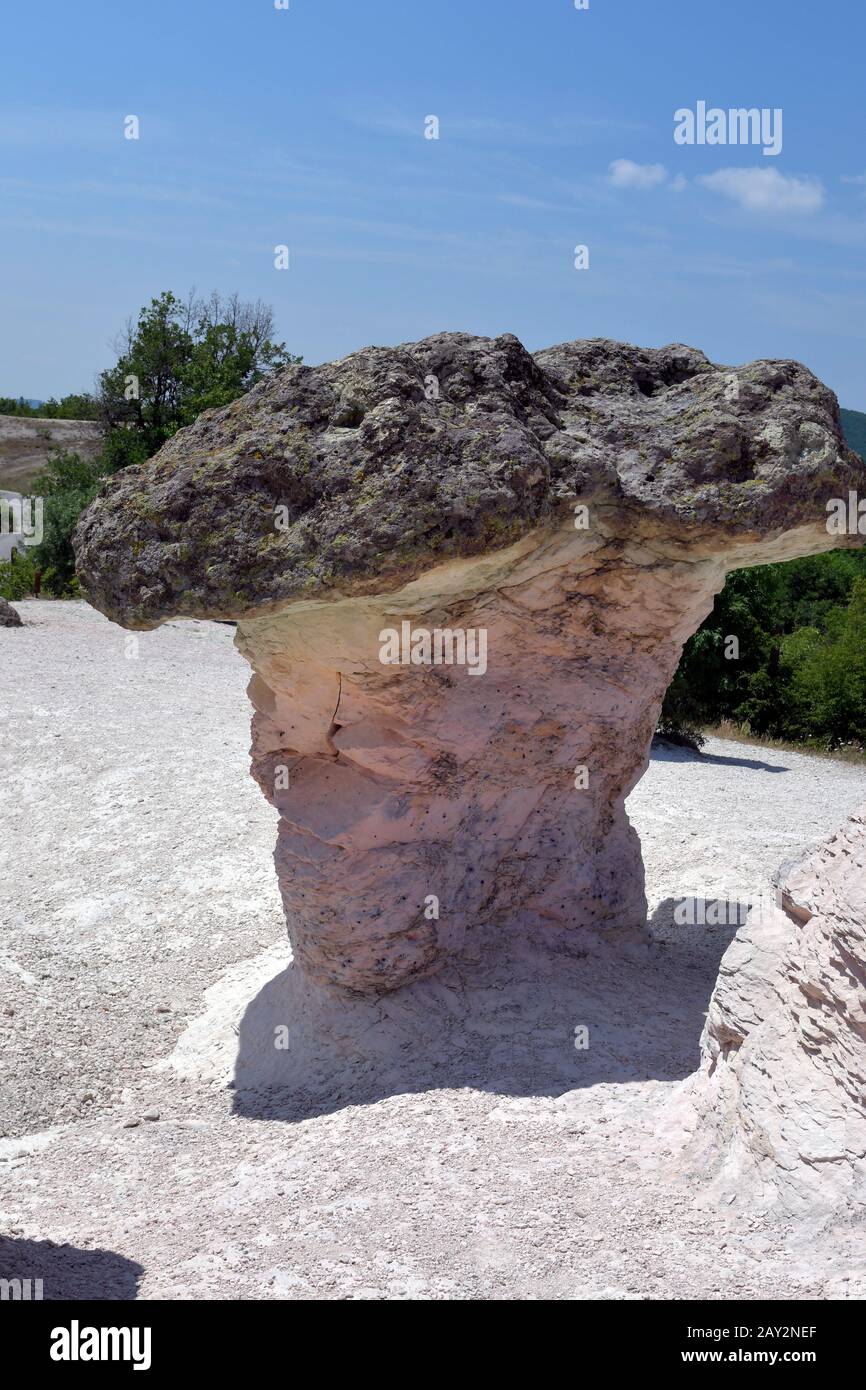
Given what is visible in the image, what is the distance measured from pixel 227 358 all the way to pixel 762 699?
13.7 meters

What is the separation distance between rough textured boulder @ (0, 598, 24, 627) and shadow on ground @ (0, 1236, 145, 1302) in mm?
Answer: 12659

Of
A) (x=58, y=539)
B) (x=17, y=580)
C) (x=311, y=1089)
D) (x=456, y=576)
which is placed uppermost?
(x=58, y=539)

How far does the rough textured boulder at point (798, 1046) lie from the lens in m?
3.31

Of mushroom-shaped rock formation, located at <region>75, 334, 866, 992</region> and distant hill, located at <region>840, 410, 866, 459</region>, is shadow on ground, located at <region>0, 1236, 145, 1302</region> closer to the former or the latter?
mushroom-shaped rock formation, located at <region>75, 334, 866, 992</region>

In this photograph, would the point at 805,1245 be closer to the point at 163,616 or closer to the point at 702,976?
the point at 702,976

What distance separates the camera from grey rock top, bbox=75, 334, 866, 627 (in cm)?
451

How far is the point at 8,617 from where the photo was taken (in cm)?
1560

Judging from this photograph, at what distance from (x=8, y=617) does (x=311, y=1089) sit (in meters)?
12.1

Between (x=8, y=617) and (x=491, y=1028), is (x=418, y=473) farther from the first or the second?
(x=8, y=617)

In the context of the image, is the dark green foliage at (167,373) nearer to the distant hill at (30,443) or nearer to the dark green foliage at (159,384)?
the dark green foliage at (159,384)

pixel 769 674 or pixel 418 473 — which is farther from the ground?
pixel 418 473

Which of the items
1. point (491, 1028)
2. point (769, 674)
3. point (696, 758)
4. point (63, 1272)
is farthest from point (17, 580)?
point (63, 1272)

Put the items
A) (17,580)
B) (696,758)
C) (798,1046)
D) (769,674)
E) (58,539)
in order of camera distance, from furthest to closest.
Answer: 1. (58,539)
2. (769,674)
3. (17,580)
4. (696,758)
5. (798,1046)

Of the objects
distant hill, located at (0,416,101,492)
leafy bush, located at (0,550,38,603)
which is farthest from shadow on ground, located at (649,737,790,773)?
distant hill, located at (0,416,101,492)
